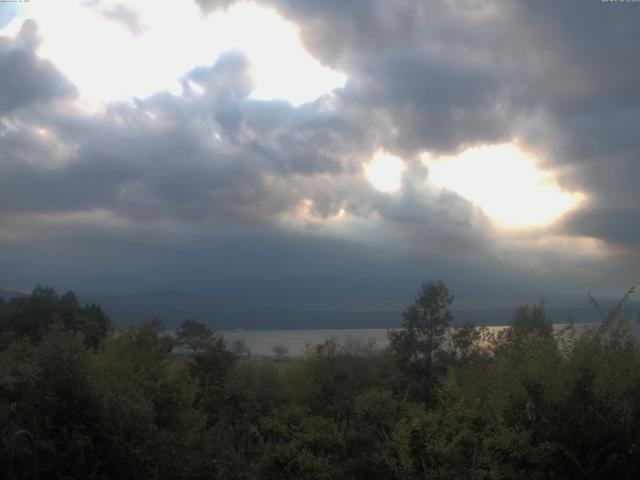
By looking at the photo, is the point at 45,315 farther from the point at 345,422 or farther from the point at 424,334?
the point at 345,422

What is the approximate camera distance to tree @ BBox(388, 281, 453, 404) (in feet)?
92.1

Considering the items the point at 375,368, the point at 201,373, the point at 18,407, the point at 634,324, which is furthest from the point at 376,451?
the point at 201,373

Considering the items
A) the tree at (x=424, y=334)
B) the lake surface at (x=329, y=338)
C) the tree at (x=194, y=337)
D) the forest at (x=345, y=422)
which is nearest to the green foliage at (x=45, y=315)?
the lake surface at (x=329, y=338)

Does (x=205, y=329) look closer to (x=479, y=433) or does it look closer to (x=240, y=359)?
(x=240, y=359)

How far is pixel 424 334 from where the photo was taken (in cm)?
2870

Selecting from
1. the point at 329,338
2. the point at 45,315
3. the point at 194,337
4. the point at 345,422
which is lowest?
the point at 345,422

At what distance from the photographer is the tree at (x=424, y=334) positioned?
28062 millimetres

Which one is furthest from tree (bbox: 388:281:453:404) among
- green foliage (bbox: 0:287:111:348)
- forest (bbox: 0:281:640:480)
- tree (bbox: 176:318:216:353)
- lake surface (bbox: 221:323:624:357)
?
green foliage (bbox: 0:287:111:348)

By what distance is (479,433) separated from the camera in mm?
12430

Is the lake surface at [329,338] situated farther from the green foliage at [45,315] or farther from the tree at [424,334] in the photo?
the green foliage at [45,315]

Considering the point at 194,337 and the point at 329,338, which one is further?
the point at 194,337

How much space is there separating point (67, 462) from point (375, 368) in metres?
17.4

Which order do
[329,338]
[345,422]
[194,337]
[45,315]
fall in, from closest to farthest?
[345,422] < [329,338] < [194,337] < [45,315]

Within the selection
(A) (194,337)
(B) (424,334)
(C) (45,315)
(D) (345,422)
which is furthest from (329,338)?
(C) (45,315)
